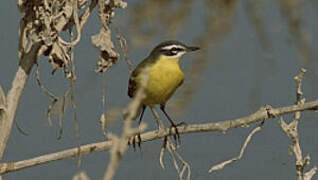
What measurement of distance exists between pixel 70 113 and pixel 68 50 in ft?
2.94

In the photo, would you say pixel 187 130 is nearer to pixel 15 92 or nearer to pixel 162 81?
pixel 15 92

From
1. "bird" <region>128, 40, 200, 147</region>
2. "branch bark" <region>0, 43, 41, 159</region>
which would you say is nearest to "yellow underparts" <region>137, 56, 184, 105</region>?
"bird" <region>128, 40, 200, 147</region>

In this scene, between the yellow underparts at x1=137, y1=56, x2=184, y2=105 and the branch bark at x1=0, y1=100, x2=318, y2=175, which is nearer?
the branch bark at x1=0, y1=100, x2=318, y2=175

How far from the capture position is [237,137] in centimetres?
220

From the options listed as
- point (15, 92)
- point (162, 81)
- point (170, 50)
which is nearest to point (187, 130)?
point (15, 92)

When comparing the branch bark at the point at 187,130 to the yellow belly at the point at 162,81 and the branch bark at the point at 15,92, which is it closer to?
the branch bark at the point at 15,92

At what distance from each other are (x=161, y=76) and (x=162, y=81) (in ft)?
0.07

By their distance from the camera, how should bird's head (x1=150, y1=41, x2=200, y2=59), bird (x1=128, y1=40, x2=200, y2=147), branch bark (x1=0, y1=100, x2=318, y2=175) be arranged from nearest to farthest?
branch bark (x1=0, y1=100, x2=318, y2=175), bird (x1=128, y1=40, x2=200, y2=147), bird's head (x1=150, y1=41, x2=200, y2=59)

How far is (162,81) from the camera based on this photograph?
1907 millimetres

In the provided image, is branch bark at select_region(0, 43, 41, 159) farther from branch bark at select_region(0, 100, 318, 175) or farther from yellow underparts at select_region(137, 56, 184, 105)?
yellow underparts at select_region(137, 56, 184, 105)

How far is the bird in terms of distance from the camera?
187 cm

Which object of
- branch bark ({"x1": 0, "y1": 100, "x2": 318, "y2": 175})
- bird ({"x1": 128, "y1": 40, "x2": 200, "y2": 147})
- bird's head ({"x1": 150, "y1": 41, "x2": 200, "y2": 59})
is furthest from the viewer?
bird's head ({"x1": 150, "y1": 41, "x2": 200, "y2": 59})

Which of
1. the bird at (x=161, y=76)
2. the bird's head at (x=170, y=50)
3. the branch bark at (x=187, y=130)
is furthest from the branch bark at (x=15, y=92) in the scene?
the bird's head at (x=170, y=50)

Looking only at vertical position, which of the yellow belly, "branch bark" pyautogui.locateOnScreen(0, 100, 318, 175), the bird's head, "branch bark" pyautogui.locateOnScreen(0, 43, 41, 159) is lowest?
"branch bark" pyautogui.locateOnScreen(0, 100, 318, 175)
